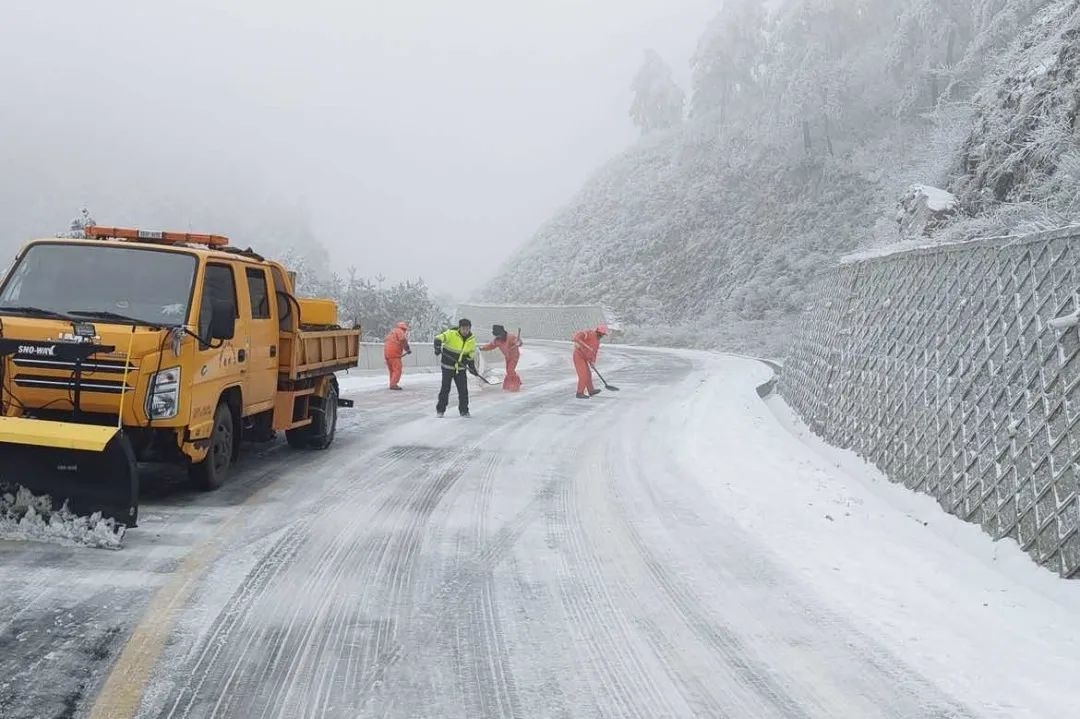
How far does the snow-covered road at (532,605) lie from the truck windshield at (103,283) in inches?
65.0

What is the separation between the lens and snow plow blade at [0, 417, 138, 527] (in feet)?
17.9

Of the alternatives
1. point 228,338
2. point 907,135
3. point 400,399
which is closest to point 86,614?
point 228,338

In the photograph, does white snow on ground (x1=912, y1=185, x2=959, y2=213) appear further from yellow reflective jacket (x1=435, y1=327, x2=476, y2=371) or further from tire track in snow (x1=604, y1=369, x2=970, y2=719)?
tire track in snow (x1=604, y1=369, x2=970, y2=719)

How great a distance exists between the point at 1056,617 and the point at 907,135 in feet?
193

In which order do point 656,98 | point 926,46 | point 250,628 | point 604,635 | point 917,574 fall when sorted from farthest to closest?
point 656,98, point 926,46, point 917,574, point 604,635, point 250,628

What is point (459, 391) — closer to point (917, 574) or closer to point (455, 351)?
point (455, 351)

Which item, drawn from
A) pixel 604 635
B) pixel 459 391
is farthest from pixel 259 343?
pixel 459 391

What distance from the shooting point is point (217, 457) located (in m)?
7.45

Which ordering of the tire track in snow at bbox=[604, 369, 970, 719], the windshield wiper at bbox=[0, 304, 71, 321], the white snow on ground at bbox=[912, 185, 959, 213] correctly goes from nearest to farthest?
the tire track in snow at bbox=[604, 369, 970, 719] → the windshield wiper at bbox=[0, 304, 71, 321] → the white snow on ground at bbox=[912, 185, 959, 213]

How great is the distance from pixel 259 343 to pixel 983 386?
21.9ft

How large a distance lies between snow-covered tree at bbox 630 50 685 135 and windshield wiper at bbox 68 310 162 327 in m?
89.5

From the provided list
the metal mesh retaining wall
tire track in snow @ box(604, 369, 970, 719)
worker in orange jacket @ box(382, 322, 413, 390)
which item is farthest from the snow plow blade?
worker in orange jacket @ box(382, 322, 413, 390)

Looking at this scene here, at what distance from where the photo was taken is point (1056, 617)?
5.00 m

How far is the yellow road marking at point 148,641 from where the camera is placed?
3.36m
